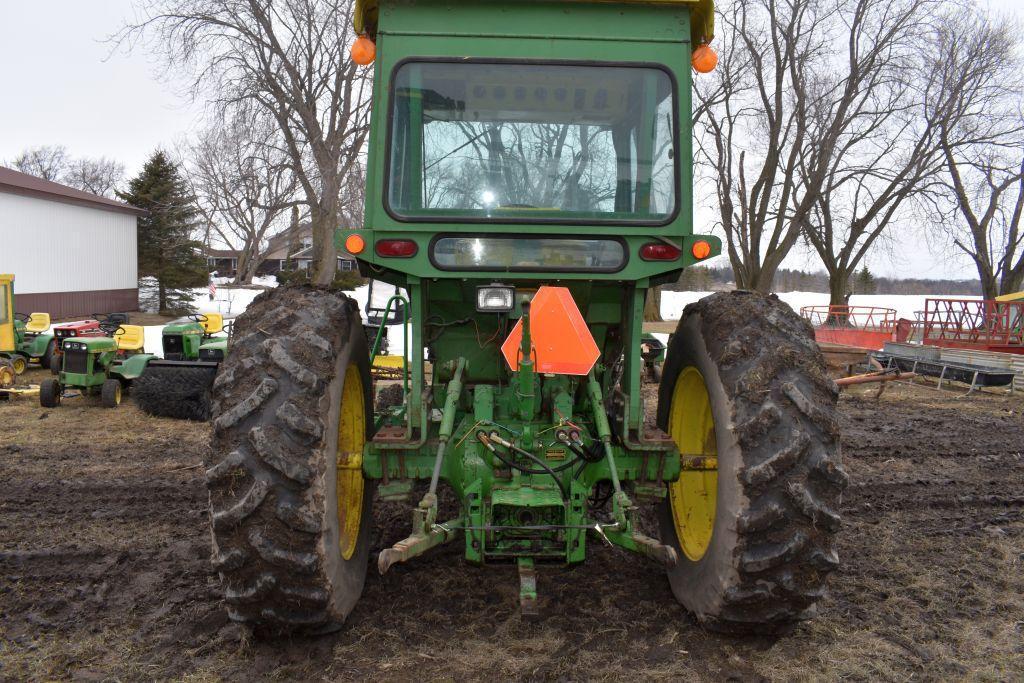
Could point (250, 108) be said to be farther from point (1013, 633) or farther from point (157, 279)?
point (1013, 633)

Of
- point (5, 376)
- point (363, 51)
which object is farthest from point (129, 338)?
point (363, 51)

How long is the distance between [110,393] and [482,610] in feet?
28.2

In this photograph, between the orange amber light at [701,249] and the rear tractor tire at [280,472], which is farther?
the orange amber light at [701,249]

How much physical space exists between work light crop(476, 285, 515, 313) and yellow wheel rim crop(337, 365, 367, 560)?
2.38 ft

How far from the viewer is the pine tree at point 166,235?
A: 34.6 meters

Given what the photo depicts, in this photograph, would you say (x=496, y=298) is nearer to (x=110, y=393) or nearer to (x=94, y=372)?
(x=110, y=393)

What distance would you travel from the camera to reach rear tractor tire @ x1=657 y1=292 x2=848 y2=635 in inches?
123

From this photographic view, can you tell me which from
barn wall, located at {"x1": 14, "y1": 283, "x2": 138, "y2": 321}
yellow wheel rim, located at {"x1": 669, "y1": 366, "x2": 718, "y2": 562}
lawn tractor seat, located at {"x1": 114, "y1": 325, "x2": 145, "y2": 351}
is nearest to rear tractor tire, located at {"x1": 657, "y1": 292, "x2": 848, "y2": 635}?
yellow wheel rim, located at {"x1": 669, "y1": 366, "x2": 718, "y2": 562}

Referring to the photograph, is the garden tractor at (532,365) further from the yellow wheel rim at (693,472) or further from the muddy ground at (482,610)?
the muddy ground at (482,610)

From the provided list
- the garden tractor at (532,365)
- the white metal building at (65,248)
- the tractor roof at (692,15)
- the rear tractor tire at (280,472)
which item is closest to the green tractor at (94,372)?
the garden tractor at (532,365)

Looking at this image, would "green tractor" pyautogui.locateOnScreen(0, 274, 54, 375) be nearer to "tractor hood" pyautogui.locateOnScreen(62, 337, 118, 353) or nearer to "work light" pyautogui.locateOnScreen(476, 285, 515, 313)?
"tractor hood" pyautogui.locateOnScreen(62, 337, 118, 353)

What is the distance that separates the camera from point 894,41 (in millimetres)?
22500

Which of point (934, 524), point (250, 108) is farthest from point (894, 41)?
point (934, 524)

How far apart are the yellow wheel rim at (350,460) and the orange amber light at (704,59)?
228 centimetres
